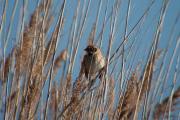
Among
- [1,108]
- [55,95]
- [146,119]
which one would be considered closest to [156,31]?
[146,119]

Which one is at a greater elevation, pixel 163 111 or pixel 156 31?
pixel 156 31

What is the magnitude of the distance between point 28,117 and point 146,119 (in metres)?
0.53

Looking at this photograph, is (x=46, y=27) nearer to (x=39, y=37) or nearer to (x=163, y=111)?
(x=39, y=37)

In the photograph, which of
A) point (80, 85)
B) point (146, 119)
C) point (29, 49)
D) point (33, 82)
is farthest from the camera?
point (29, 49)

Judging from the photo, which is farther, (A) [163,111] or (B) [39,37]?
(A) [163,111]

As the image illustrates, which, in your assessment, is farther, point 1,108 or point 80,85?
point 1,108

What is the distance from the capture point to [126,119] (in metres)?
1.68

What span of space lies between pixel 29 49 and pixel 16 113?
32 centimetres

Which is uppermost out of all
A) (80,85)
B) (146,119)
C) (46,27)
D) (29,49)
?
(46,27)

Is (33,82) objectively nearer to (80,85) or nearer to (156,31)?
(80,85)

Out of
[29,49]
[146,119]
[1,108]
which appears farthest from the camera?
[1,108]

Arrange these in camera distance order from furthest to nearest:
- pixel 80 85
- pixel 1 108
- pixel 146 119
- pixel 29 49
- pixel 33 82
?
pixel 1 108
pixel 29 49
pixel 146 119
pixel 33 82
pixel 80 85

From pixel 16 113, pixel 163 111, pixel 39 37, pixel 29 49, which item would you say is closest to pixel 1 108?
pixel 16 113

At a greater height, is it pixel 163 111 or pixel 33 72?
pixel 33 72
